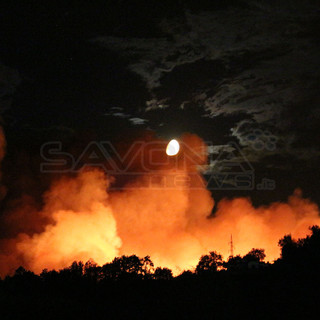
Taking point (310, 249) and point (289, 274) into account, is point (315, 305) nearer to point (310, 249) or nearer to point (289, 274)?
point (289, 274)

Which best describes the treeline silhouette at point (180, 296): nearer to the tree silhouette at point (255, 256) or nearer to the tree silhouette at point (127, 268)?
the tree silhouette at point (127, 268)

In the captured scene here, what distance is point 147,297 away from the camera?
31.5m

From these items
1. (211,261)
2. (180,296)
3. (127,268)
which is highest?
(211,261)

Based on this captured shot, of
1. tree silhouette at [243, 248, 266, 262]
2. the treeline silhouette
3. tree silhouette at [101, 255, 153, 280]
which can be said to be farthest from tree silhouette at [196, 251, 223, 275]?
the treeline silhouette

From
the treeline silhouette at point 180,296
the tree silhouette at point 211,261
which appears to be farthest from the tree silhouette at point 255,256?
the treeline silhouette at point 180,296

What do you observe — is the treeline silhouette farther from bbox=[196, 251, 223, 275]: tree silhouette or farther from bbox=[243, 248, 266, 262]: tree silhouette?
bbox=[243, 248, 266, 262]: tree silhouette

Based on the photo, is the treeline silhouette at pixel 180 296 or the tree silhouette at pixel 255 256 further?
the tree silhouette at pixel 255 256

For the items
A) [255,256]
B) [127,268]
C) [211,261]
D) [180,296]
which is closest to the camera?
[180,296]

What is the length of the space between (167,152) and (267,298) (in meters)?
30.8

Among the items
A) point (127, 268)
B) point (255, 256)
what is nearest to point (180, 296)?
point (127, 268)

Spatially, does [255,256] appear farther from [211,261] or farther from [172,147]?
[172,147]

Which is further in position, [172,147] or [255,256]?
[255,256]

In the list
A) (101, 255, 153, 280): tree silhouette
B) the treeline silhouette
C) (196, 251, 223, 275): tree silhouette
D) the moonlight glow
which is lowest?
the treeline silhouette

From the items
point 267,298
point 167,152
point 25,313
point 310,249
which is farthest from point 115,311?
point 167,152
